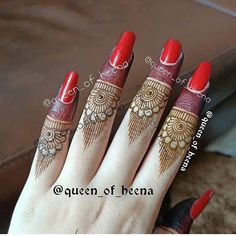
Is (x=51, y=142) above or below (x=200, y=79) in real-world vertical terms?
below

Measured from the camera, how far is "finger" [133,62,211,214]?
53cm

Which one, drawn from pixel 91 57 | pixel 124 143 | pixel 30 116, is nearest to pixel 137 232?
pixel 124 143

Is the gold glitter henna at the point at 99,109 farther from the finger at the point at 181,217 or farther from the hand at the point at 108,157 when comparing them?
the finger at the point at 181,217

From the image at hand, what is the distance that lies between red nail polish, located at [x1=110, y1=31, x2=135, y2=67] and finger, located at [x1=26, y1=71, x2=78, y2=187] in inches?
2.3

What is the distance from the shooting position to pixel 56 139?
516 mm

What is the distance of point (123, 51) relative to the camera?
1.73ft

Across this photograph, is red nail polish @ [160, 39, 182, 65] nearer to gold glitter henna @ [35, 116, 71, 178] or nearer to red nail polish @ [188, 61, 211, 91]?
red nail polish @ [188, 61, 211, 91]

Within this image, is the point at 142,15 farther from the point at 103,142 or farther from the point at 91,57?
the point at 103,142

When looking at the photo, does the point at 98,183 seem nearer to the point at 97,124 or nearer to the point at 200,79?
the point at 97,124

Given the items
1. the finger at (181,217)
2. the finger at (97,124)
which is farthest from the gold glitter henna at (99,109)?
the finger at (181,217)

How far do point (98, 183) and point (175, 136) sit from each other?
10 cm

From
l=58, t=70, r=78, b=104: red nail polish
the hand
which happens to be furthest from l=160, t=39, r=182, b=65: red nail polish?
l=58, t=70, r=78, b=104: red nail polish

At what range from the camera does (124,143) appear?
1.71 ft

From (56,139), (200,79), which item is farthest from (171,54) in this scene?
(56,139)
